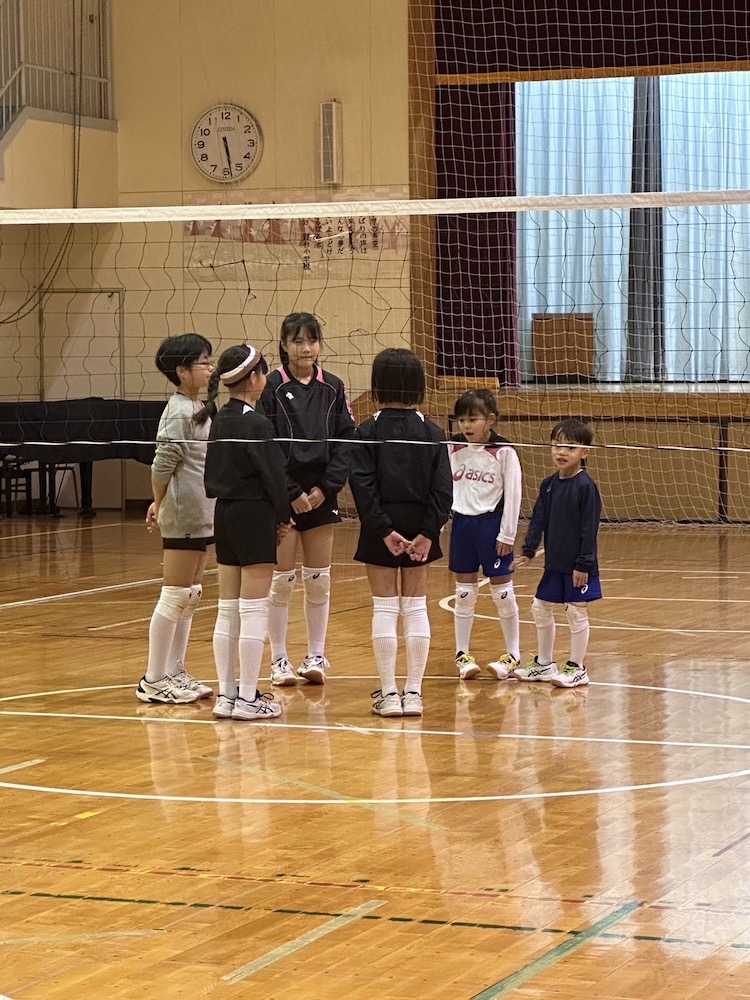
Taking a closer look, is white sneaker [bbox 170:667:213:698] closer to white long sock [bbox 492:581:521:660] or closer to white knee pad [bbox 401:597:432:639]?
white knee pad [bbox 401:597:432:639]

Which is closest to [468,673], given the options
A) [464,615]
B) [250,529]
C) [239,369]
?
[464,615]

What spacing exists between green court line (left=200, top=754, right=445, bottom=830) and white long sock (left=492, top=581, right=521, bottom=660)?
2.01 meters

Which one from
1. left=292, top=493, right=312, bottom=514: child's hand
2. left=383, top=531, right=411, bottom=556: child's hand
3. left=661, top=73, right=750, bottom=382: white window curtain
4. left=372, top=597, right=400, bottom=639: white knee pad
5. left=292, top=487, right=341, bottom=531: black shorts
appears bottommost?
left=372, top=597, right=400, bottom=639: white knee pad

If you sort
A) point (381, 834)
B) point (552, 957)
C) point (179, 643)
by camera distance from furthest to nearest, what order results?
point (179, 643) → point (381, 834) → point (552, 957)

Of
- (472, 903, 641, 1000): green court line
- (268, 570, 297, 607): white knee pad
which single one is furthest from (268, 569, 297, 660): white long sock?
(472, 903, 641, 1000): green court line

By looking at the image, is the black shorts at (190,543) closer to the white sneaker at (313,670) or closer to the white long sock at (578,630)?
the white sneaker at (313,670)

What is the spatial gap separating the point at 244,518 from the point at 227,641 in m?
0.49

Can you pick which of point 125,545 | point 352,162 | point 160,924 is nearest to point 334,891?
point 160,924

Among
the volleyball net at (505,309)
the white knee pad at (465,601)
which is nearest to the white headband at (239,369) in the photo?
the white knee pad at (465,601)

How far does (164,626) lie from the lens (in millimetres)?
6582

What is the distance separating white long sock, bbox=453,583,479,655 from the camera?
7312 mm

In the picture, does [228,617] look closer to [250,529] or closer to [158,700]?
[250,529]

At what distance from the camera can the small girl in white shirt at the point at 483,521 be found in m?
7.22

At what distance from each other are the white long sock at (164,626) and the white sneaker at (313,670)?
0.66m
